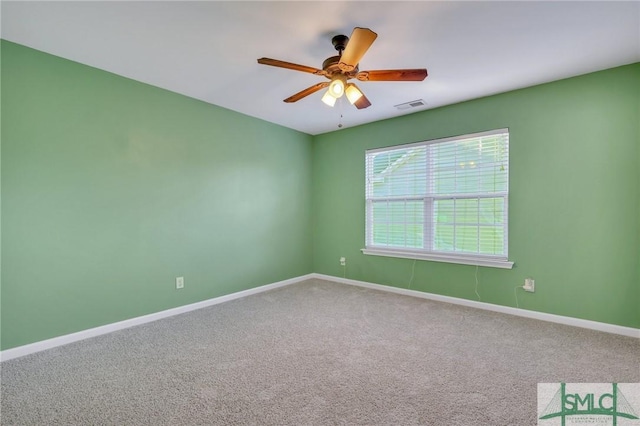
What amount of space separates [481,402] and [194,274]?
297 cm

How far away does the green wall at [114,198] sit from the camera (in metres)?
2.31

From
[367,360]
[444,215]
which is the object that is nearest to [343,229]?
[444,215]

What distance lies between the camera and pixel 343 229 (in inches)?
182

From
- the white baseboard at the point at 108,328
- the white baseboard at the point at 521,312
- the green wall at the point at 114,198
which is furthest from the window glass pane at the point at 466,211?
the white baseboard at the point at 108,328

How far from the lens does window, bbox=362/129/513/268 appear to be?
131 inches

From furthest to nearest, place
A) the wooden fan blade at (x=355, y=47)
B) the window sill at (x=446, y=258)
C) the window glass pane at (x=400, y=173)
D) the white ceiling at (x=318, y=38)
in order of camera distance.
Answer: the window glass pane at (x=400, y=173) < the window sill at (x=446, y=258) < the white ceiling at (x=318, y=38) < the wooden fan blade at (x=355, y=47)

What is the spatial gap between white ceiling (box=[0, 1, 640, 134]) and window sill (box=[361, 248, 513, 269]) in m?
1.88

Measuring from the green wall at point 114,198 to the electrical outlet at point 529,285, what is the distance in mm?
3178

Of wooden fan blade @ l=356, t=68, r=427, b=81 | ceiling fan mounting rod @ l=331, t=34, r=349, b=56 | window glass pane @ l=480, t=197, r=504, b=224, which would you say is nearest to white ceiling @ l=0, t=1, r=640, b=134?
ceiling fan mounting rod @ l=331, t=34, r=349, b=56

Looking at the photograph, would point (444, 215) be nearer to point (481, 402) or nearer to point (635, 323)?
point (635, 323)

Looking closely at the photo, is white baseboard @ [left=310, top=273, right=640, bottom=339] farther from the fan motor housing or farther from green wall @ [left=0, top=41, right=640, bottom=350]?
the fan motor housing

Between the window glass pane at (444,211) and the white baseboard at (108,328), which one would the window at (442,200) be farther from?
the white baseboard at (108,328)

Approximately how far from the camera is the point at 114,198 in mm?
2793

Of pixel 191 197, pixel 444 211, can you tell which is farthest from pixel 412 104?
pixel 191 197
